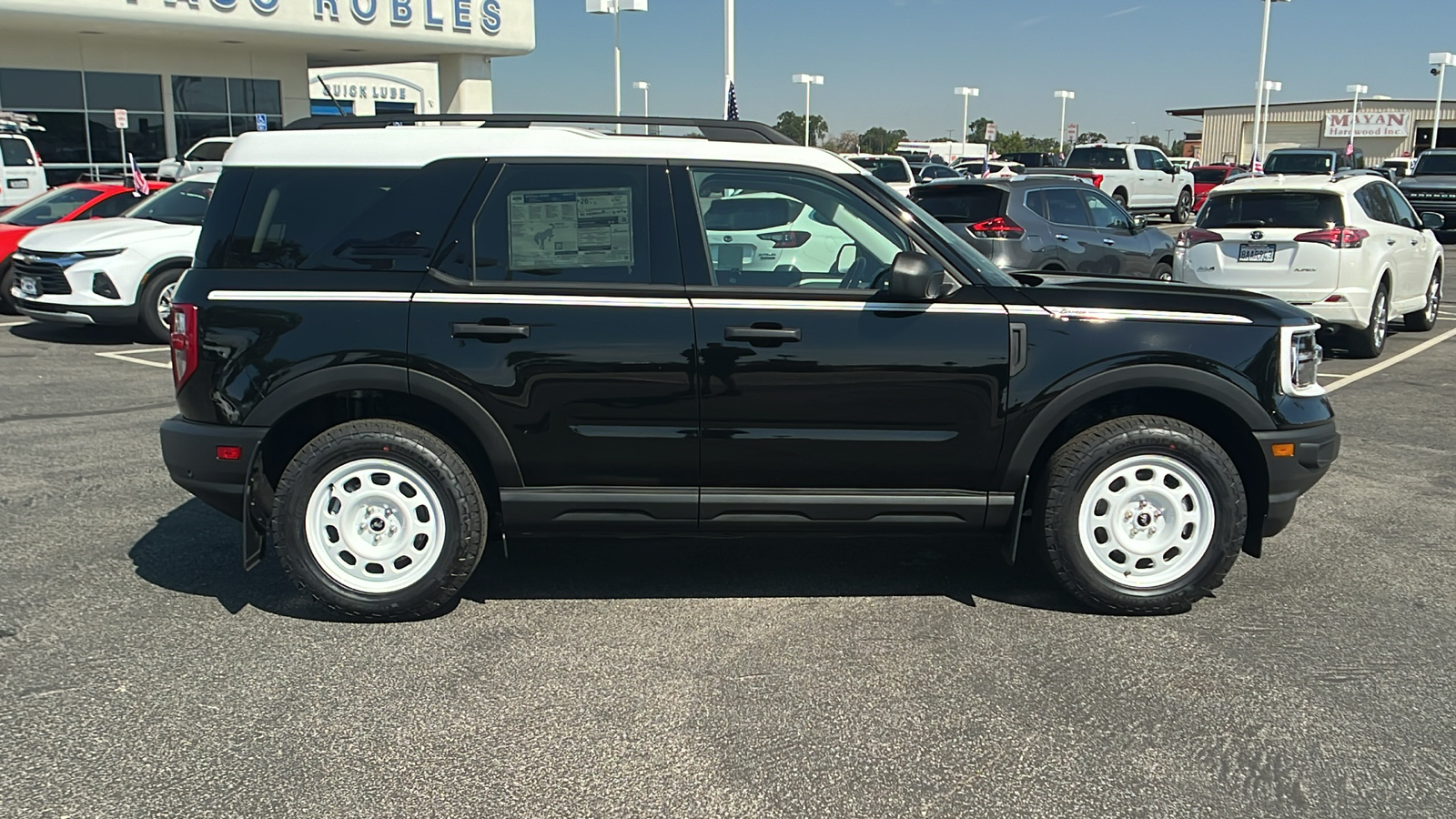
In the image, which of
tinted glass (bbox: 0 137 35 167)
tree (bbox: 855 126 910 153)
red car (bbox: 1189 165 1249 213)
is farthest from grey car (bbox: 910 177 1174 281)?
tree (bbox: 855 126 910 153)

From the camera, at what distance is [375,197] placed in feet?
14.6

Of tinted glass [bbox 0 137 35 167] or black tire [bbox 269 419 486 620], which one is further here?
tinted glass [bbox 0 137 35 167]

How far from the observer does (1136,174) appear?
1155 inches

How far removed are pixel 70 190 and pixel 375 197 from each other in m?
12.5

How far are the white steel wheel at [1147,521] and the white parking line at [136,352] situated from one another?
8524 millimetres

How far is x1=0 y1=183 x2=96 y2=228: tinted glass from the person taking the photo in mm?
14156

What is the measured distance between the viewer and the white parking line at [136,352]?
34.6 ft

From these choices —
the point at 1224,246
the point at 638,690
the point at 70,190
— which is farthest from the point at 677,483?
the point at 70,190

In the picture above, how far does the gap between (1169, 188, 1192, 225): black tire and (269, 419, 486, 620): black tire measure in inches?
1211

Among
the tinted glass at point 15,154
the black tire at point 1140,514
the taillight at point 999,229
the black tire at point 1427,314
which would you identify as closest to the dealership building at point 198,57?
the tinted glass at point 15,154

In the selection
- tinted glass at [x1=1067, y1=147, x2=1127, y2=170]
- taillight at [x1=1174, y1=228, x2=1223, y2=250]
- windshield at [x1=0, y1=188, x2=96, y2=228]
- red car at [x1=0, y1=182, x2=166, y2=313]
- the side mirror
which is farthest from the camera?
tinted glass at [x1=1067, y1=147, x2=1127, y2=170]

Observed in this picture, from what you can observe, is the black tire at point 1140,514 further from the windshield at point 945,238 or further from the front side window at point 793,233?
the front side window at point 793,233

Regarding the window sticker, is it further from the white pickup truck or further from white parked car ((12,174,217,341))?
the white pickup truck

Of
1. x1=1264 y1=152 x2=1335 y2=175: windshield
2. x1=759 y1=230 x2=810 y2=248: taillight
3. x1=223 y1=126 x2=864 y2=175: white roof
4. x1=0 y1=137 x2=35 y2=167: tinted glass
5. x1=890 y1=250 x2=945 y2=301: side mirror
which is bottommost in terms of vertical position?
x1=890 y1=250 x2=945 y2=301: side mirror
